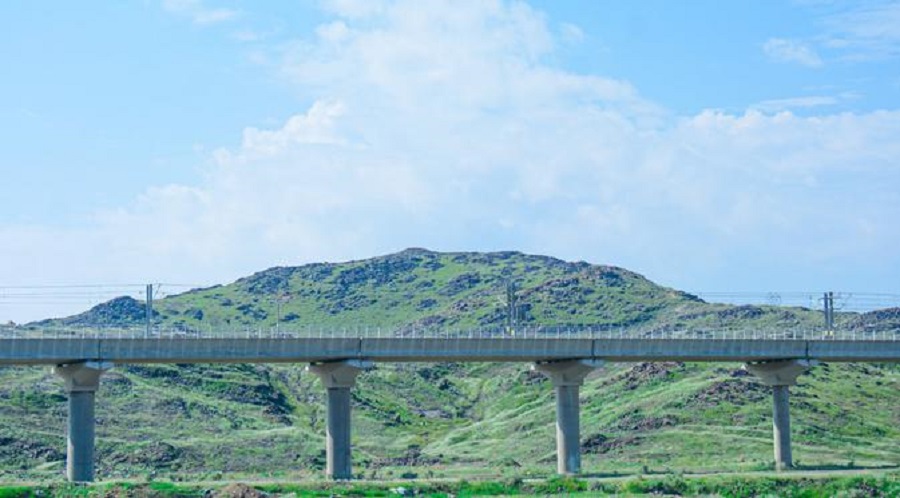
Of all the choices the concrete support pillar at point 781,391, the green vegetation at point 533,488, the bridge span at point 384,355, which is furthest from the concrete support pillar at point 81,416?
the concrete support pillar at point 781,391

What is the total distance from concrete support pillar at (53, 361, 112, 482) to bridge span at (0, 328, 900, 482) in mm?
62

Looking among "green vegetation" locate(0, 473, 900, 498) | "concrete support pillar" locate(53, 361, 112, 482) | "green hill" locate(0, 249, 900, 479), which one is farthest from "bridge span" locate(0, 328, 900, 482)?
"green vegetation" locate(0, 473, 900, 498)

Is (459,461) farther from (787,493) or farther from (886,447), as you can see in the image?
(787,493)

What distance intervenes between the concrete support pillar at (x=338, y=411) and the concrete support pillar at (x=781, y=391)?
1225 inches

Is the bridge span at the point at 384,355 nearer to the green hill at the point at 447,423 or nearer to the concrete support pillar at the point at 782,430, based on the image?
the concrete support pillar at the point at 782,430

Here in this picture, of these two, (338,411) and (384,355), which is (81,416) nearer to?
(338,411)

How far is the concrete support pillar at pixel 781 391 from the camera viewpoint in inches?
3893

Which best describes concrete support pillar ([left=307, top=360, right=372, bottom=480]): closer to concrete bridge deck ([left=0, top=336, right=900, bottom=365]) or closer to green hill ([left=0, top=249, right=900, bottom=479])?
concrete bridge deck ([left=0, top=336, right=900, bottom=365])

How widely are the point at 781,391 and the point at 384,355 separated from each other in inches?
1223

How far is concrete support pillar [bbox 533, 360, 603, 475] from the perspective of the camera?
3647 inches

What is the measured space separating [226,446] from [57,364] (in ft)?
112

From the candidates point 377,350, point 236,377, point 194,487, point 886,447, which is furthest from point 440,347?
point 236,377

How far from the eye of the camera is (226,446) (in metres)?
117

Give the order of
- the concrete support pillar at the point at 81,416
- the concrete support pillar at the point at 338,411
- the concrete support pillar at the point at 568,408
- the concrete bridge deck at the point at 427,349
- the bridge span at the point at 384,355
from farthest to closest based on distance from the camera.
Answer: the concrete support pillar at the point at 568,408 < the concrete support pillar at the point at 338,411 < the concrete bridge deck at the point at 427,349 < the bridge span at the point at 384,355 < the concrete support pillar at the point at 81,416
